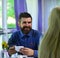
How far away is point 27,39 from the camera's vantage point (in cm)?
255

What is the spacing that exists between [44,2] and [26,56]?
7.98 feet

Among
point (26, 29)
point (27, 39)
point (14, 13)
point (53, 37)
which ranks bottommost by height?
point (27, 39)

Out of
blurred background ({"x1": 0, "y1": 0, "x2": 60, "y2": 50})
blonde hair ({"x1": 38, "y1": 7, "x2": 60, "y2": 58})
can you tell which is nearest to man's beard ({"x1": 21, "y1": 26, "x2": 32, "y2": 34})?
blurred background ({"x1": 0, "y1": 0, "x2": 60, "y2": 50})

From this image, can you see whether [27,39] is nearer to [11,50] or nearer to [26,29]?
[26,29]

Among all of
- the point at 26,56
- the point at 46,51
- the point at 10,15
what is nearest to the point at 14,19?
the point at 10,15

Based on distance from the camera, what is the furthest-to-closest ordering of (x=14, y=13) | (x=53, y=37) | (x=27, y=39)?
1. (x=14, y=13)
2. (x=27, y=39)
3. (x=53, y=37)

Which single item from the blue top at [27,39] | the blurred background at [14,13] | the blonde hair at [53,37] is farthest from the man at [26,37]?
the blonde hair at [53,37]

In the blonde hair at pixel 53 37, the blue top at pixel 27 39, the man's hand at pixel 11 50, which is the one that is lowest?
the man's hand at pixel 11 50

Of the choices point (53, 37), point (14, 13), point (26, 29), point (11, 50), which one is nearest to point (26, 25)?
point (26, 29)

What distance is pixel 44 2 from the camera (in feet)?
14.2

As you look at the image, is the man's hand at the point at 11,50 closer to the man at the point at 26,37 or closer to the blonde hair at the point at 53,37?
the man at the point at 26,37

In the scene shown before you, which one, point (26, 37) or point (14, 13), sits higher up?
point (14, 13)

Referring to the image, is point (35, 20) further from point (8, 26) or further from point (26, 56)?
point (26, 56)

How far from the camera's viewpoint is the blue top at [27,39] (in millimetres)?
2512
